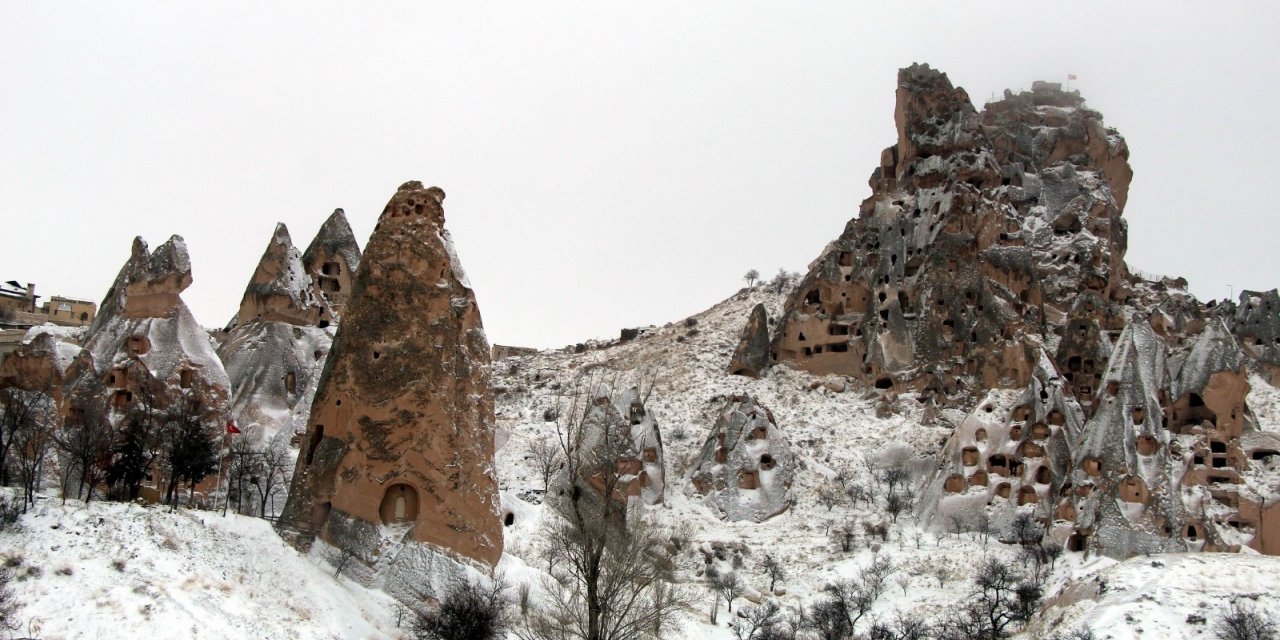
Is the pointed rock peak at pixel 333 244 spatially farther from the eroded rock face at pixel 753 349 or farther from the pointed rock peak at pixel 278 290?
the eroded rock face at pixel 753 349

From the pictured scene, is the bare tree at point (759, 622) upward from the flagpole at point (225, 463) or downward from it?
downward

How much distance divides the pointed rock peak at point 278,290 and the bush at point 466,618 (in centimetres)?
2800

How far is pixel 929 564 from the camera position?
51.7 m

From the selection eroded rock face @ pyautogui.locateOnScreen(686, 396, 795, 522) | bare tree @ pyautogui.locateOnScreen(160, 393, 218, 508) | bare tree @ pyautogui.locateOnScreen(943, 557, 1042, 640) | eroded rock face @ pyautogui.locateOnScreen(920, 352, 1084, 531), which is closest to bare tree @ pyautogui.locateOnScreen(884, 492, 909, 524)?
eroded rock face @ pyautogui.locateOnScreen(920, 352, 1084, 531)

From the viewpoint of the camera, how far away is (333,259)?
210ft

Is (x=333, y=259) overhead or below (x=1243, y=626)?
overhead

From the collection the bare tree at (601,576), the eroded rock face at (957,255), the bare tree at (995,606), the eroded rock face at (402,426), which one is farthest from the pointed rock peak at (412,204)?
the eroded rock face at (957,255)

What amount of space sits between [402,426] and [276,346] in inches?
910

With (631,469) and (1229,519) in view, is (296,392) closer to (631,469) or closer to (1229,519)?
(631,469)

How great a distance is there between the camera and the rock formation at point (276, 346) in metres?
53.5

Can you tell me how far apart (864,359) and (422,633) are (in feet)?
160

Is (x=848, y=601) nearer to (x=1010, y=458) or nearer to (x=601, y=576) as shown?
(x=1010, y=458)

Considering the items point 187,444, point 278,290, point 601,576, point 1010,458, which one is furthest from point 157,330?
point 1010,458

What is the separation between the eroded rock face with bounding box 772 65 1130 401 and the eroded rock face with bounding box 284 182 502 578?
36.8 metres
